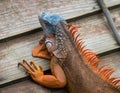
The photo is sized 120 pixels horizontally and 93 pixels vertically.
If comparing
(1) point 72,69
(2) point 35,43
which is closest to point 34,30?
(2) point 35,43

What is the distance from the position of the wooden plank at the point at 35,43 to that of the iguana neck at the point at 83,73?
18cm

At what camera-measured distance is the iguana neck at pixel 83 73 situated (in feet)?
9.85

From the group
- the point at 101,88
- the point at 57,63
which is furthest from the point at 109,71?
the point at 57,63

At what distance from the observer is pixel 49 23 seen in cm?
314

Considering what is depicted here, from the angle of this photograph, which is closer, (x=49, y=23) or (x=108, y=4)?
(x=49, y=23)

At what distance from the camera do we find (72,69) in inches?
119

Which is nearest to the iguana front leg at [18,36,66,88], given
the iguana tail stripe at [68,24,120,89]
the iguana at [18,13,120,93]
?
the iguana at [18,13,120,93]

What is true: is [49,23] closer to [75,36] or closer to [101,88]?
[75,36]

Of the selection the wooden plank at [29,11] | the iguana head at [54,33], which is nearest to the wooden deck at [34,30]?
the wooden plank at [29,11]

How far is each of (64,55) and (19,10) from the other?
0.47 meters

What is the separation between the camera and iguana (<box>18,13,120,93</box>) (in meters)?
3.01

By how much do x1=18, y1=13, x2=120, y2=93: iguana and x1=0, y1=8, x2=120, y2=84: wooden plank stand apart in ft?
0.18

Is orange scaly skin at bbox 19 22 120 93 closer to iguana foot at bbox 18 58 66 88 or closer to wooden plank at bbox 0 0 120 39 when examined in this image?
iguana foot at bbox 18 58 66 88

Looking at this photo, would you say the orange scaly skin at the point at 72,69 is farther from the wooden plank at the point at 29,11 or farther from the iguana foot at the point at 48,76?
the wooden plank at the point at 29,11
